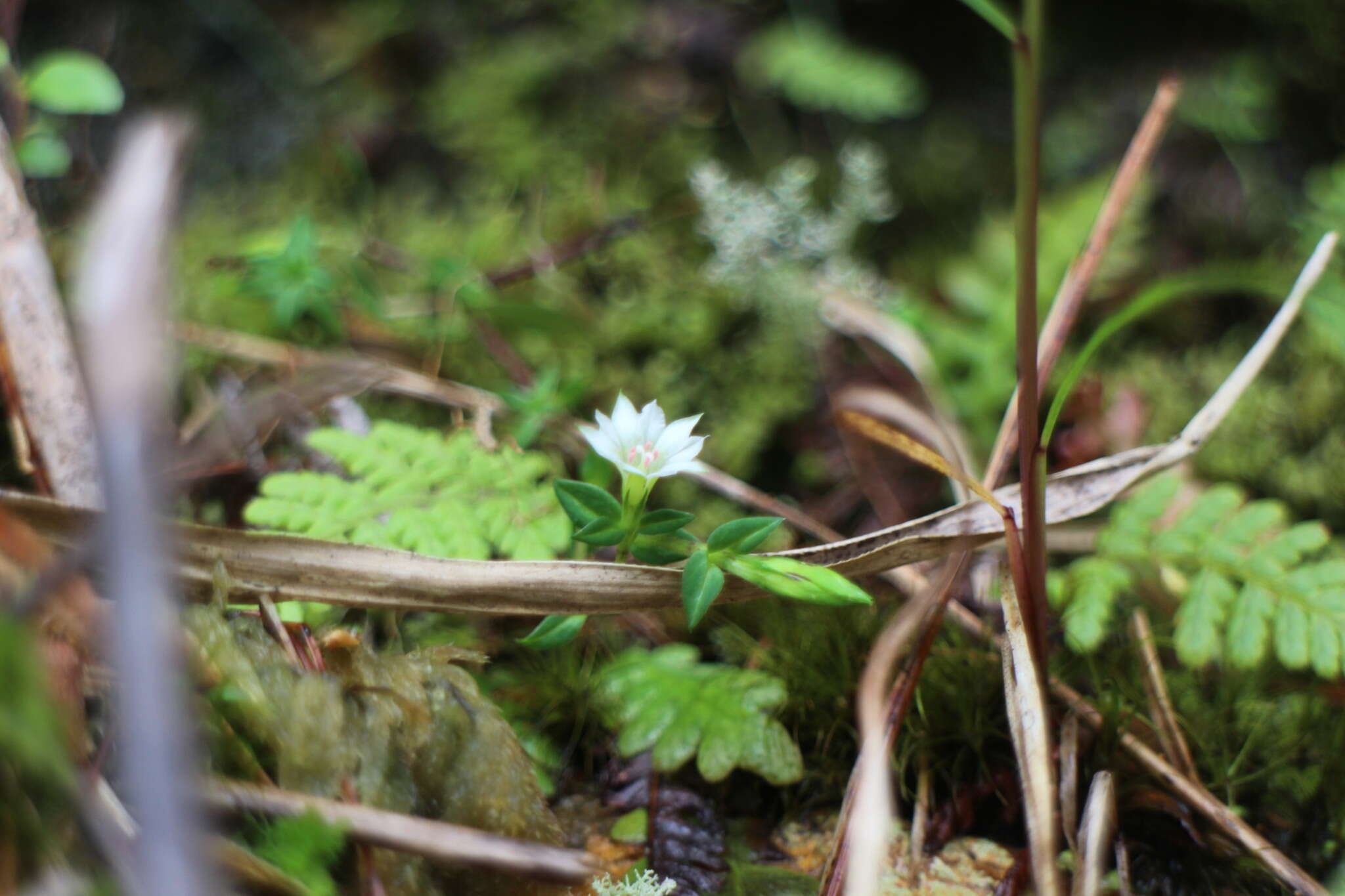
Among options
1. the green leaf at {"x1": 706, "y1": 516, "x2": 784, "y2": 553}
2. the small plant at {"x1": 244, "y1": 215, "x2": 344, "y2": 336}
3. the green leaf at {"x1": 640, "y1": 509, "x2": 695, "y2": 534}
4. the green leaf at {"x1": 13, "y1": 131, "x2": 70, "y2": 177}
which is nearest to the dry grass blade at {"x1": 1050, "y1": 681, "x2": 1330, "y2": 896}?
the green leaf at {"x1": 706, "y1": 516, "x2": 784, "y2": 553}

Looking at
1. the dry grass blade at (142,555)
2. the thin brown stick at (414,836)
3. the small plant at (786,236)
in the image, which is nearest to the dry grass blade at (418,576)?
the thin brown stick at (414,836)

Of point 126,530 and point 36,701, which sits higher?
point 126,530

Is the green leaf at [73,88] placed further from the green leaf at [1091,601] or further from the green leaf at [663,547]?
the green leaf at [1091,601]

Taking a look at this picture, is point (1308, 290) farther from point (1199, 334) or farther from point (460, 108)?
point (460, 108)

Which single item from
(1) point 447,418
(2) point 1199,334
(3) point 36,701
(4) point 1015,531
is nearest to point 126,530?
(3) point 36,701

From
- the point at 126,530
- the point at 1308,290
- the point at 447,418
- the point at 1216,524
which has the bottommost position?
the point at 126,530

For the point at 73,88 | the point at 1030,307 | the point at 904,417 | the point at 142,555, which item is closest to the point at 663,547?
the point at 1030,307

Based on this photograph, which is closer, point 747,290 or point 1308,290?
point 1308,290

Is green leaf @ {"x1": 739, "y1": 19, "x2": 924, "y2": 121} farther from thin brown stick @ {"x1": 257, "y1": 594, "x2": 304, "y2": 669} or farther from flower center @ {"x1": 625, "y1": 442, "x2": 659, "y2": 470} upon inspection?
thin brown stick @ {"x1": 257, "y1": 594, "x2": 304, "y2": 669}
